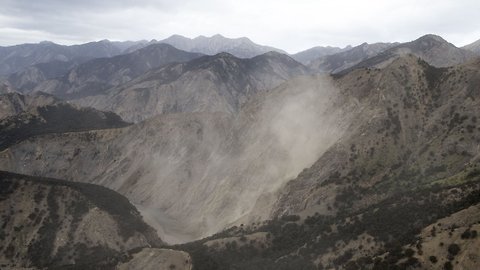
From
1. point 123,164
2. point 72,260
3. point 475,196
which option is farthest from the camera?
point 123,164

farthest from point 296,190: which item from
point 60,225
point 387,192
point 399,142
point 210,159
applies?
point 210,159

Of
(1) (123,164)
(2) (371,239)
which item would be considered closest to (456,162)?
(2) (371,239)

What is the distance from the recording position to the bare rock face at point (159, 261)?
329 ft

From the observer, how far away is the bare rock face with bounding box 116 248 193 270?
3946 inches

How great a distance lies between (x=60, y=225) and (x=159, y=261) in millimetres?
42078

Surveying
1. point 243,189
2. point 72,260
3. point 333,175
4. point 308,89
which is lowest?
point 72,260

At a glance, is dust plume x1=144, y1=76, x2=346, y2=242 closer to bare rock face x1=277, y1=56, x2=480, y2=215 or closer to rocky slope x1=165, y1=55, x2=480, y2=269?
bare rock face x1=277, y1=56, x2=480, y2=215

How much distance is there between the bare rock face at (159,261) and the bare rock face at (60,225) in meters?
13.6

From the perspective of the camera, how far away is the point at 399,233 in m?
85.8

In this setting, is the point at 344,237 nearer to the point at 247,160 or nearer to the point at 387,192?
the point at 387,192

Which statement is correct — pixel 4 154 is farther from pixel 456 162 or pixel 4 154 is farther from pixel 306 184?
pixel 456 162

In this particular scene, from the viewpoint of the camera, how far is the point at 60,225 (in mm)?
131000

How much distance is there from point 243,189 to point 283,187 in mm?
19032

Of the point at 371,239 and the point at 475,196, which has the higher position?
the point at 475,196
